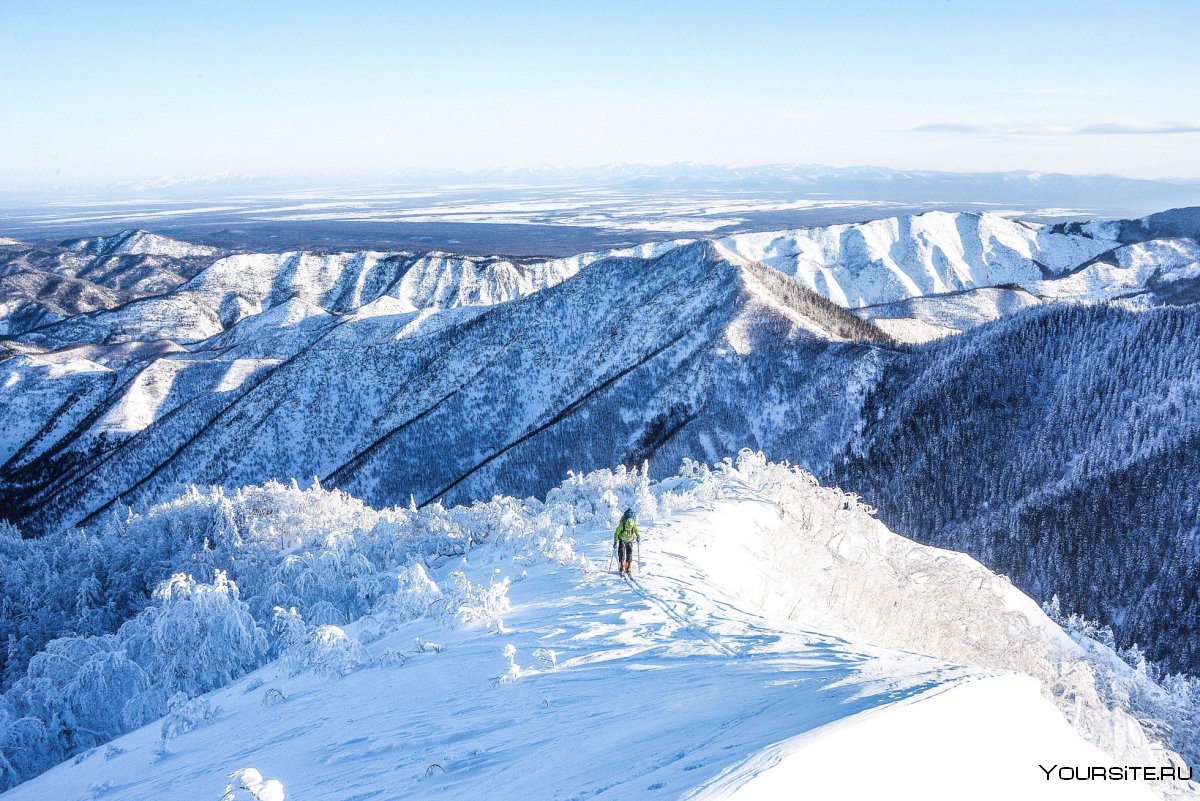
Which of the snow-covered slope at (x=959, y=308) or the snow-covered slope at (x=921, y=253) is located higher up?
the snow-covered slope at (x=921, y=253)

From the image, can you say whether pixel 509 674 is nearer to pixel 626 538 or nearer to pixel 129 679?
pixel 626 538

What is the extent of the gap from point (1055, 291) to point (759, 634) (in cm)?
12590

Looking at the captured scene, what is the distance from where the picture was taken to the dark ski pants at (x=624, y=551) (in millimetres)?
12953

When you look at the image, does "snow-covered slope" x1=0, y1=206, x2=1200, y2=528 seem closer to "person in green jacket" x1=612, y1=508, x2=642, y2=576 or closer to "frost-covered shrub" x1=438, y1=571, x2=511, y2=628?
"person in green jacket" x1=612, y1=508, x2=642, y2=576

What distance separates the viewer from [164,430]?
6272 centimetres

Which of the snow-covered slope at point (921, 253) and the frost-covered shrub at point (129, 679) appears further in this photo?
the snow-covered slope at point (921, 253)

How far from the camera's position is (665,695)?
9.01 meters

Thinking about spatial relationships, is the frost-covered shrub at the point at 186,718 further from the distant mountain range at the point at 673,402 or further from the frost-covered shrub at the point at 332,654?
the distant mountain range at the point at 673,402

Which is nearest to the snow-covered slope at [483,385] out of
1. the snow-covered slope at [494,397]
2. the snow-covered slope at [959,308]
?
the snow-covered slope at [494,397]

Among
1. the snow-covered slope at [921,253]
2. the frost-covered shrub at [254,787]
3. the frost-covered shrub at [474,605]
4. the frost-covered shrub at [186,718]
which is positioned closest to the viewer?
the frost-covered shrub at [254,787]

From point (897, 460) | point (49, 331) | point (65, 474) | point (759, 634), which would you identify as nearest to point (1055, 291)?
point (897, 460)

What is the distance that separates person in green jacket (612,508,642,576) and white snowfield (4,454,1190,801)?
16.7 inches

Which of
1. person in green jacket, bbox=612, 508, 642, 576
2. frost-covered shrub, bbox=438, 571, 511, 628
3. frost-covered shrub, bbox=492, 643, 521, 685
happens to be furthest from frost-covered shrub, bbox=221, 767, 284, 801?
person in green jacket, bbox=612, 508, 642, 576

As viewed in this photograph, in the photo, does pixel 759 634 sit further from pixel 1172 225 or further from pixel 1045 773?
pixel 1172 225
